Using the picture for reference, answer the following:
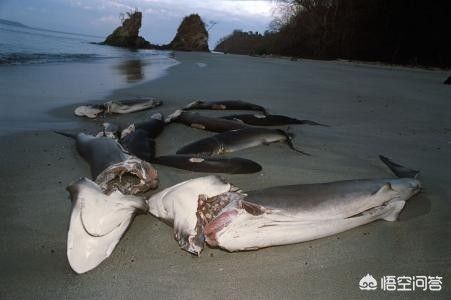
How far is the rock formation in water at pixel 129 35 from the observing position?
52.0 m

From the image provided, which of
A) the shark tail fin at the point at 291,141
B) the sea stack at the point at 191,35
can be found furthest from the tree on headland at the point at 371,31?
the sea stack at the point at 191,35

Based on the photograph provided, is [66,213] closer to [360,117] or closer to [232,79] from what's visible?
[360,117]

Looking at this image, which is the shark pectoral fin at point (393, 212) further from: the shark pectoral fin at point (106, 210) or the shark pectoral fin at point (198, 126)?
the shark pectoral fin at point (198, 126)

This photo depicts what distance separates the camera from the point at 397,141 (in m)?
4.36

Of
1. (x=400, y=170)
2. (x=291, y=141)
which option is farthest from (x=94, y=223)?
(x=291, y=141)

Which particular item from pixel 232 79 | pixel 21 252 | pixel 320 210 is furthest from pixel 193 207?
pixel 232 79

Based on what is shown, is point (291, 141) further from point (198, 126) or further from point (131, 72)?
point (131, 72)

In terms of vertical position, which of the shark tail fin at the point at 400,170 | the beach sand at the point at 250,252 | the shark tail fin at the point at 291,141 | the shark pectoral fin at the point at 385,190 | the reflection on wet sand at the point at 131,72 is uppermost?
the shark pectoral fin at the point at 385,190

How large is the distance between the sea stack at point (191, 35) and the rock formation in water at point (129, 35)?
4.21 m

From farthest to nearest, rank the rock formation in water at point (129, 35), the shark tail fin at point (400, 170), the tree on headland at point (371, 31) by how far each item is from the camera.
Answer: the rock formation in water at point (129, 35) < the tree on headland at point (371, 31) < the shark tail fin at point (400, 170)

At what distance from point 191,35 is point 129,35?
8668mm

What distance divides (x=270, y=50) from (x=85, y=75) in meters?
29.2

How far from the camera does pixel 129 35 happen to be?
172 ft

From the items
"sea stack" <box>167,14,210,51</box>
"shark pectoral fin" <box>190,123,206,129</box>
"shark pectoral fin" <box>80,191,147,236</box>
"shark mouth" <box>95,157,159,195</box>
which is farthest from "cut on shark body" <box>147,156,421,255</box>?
"sea stack" <box>167,14,210,51</box>
